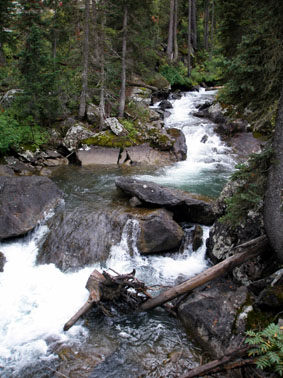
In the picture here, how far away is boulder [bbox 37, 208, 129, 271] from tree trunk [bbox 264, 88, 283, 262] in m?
4.77

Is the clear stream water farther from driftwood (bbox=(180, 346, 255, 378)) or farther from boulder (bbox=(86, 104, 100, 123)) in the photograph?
boulder (bbox=(86, 104, 100, 123))

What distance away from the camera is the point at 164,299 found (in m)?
6.55

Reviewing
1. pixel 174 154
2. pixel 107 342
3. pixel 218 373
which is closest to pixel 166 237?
pixel 107 342

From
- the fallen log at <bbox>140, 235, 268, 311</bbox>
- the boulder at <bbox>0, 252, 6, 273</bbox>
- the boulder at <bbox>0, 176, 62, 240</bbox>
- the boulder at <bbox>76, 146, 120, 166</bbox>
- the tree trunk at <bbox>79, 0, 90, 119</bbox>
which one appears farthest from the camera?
the tree trunk at <bbox>79, 0, 90, 119</bbox>

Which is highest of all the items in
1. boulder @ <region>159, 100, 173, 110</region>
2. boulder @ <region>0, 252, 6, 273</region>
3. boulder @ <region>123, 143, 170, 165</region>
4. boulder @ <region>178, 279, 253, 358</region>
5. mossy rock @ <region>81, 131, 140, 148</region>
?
boulder @ <region>159, 100, 173, 110</region>

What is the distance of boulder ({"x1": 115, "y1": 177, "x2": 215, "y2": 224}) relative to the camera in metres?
9.95

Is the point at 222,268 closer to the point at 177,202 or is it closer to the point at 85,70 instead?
the point at 177,202

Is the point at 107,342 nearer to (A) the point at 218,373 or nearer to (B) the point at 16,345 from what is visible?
(B) the point at 16,345

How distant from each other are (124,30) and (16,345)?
18.2 metres

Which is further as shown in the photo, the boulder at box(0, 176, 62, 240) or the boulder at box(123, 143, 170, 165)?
the boulder at box(123, 143, 170, 165)

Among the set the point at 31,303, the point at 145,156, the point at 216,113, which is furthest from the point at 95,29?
the point at 31,303

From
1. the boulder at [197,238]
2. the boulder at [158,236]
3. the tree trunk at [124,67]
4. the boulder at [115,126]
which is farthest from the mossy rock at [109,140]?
the boulder at [197,238]

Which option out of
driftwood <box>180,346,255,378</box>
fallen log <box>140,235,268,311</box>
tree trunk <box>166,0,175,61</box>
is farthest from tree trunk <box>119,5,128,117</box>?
driftwood <box>180,346,255,378</box>

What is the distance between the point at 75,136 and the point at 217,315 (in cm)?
1370
